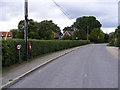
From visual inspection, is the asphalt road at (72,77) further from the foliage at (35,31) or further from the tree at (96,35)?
the tree at (96,35)

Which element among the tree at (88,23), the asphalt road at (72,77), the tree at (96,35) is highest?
the tree at (88,23)

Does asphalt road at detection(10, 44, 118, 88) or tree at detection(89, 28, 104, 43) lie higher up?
tree at detection(89, 28, 104, 43)

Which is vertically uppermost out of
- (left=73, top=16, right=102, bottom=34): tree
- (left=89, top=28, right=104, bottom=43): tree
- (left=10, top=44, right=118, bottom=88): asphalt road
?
(left=73, top=16, right=102, bottom=34): tree

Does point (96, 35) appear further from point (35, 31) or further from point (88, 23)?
point (35, 31)

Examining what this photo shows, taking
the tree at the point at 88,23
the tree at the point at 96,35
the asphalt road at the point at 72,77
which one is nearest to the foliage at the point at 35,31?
the tree at the point at 96,35

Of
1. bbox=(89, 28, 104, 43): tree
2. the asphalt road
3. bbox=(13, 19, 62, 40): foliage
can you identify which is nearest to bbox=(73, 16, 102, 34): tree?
bbox=(89, 28, 104, 43): tree

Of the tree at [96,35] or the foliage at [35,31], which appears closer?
the foliage at [35,31]

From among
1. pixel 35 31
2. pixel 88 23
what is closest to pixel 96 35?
pixel 88 23

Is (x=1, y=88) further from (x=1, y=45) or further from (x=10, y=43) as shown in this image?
(x=10, y=43)

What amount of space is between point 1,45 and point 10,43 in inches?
65.6

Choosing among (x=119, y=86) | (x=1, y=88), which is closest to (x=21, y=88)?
(x=1, y=88)

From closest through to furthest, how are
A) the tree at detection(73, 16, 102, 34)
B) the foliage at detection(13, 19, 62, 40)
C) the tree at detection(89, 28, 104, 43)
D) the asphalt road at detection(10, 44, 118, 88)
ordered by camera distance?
the asphalt road at detection(10, 44, 118, 88) < the foliage at detection(13, 19, 62, 40) < the tree at detection(89, 28, 104, 43) < the tree at detection(73, 16, 102, 34)

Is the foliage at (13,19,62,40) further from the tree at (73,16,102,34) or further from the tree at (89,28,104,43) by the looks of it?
the tree at (73,16,102,34)

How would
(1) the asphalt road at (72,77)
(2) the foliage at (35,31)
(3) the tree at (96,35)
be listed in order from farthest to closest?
(3) the tree at (96,35) → (2) the foliage at (35,31) → (1) the asphalt road at (72,77)
